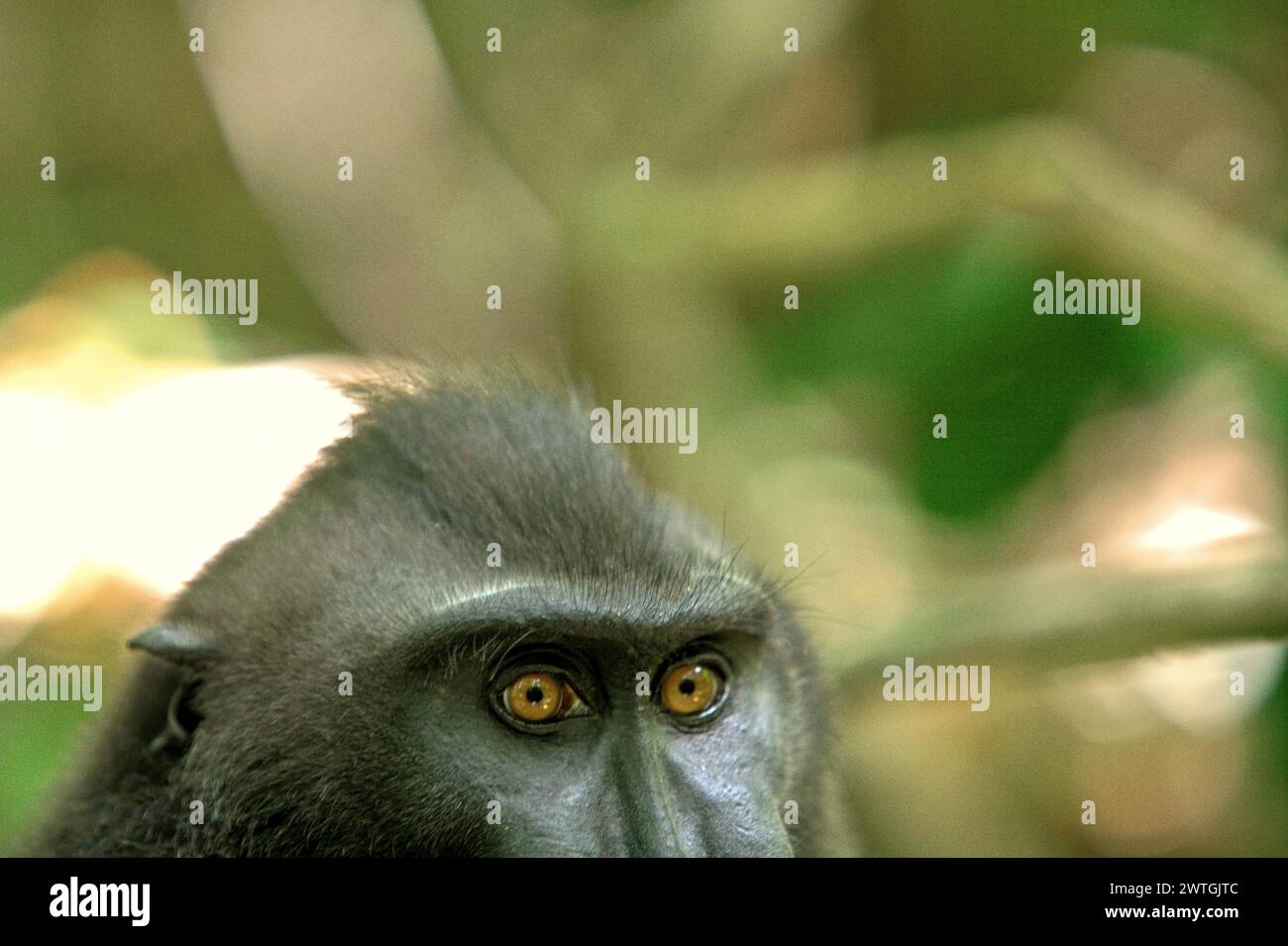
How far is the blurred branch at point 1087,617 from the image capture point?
5.32 m

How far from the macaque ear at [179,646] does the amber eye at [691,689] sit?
48.2 inches

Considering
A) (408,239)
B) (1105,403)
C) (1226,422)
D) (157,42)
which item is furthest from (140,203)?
(1226,422)

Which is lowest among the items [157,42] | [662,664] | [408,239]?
[662,664]

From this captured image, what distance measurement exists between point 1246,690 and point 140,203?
282 inches

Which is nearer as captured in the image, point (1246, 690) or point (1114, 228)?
point (1246, 690)

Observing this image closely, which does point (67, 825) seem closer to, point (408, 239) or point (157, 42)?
point (408, 239)

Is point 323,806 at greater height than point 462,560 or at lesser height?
lesser

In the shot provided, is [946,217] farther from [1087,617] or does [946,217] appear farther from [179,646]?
[179,646]

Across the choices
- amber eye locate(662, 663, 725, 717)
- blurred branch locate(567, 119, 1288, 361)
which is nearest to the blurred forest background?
blurred branch locate(567, 119, 1288, 361)

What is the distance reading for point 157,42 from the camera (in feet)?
31.1

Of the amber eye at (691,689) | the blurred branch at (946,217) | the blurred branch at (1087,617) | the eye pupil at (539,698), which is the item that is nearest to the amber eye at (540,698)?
the eye pupil at (539,698)

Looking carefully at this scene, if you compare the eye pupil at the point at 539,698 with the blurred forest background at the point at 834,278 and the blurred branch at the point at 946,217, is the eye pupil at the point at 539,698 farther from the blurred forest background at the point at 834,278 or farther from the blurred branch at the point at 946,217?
the blurred branch at the point at 946,217
